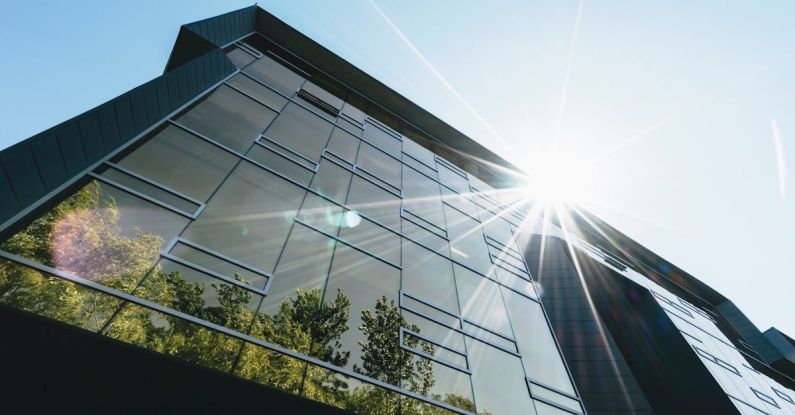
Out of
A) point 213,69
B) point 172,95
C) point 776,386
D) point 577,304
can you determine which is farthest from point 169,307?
point 776,386

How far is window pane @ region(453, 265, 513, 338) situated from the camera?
8680mm

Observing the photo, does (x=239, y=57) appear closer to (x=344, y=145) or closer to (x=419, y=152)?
(x=344, y=145)

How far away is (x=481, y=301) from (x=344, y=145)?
597 centimetres

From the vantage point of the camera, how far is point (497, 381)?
24.2ft

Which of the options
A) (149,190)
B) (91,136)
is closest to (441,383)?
(149,190)

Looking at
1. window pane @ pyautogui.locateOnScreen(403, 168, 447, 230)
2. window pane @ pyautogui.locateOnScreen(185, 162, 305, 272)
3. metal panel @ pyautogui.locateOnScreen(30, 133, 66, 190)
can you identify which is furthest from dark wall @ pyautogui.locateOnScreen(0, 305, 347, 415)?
window pane @ pyautogui.locateOnScreen(403, 168, 447, 230)

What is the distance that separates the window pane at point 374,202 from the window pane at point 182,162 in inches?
118

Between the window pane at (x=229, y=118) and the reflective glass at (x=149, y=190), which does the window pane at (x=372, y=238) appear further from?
the reflective glass at (x=149, y=190)

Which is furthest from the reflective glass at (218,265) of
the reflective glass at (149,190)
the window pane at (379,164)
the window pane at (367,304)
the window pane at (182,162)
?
the window pane at (379,164)

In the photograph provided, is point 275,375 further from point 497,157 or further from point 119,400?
point 497,157

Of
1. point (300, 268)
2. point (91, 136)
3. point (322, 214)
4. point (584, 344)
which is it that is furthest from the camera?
point (584, 344)

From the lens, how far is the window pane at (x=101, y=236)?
4359 millimetres

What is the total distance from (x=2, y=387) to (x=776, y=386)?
31784mm

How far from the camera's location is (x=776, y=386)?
2086 centimetres
